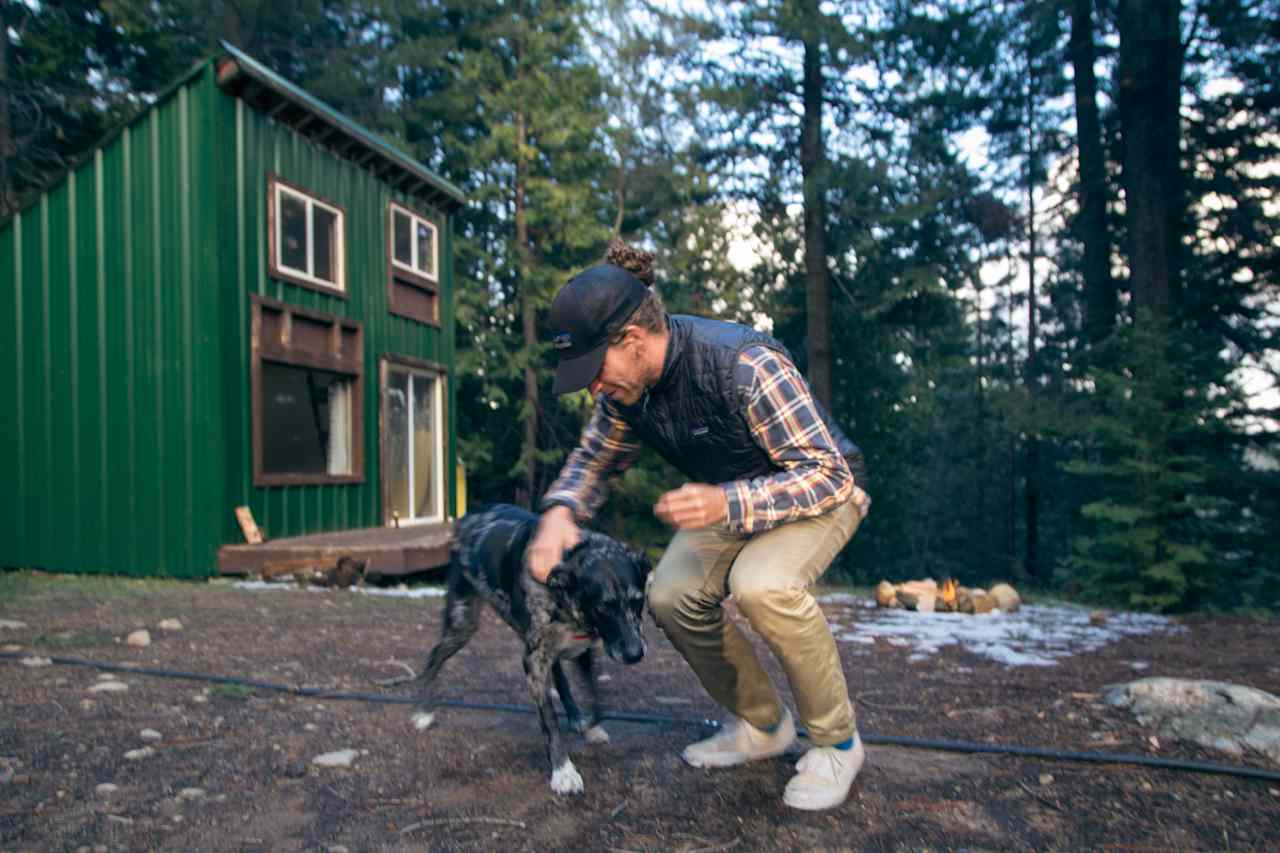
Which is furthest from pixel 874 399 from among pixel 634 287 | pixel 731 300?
pixel 634 287

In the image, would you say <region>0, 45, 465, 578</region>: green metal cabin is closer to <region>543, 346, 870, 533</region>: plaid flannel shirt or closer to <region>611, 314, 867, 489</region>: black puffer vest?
<region>611, 314, 867, 489</region>: black puffer vest

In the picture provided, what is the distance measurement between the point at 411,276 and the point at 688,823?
1249cm

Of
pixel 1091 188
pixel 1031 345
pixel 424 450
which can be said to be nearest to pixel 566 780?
pixel 424 450

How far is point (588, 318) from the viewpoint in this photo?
2.83 m

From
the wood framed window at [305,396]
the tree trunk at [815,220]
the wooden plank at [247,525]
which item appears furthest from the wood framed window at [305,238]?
the tree trunk at [815,220]

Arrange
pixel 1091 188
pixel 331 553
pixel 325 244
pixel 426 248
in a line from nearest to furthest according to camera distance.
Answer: pixel 331 553 → pixel 325 244 → pixel 426 248 → pixel 1091 188

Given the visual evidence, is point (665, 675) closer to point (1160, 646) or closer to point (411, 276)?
point (1160, 646)

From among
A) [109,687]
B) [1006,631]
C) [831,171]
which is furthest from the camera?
[831,171]

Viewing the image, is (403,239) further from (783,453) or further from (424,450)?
(783,453)

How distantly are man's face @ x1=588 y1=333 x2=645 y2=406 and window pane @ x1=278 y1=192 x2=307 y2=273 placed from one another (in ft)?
31.0

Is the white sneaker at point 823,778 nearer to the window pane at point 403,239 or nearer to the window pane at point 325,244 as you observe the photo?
the window pane at point 325,244

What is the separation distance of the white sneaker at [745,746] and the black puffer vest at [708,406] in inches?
37.9

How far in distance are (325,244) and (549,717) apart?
33.9 feet

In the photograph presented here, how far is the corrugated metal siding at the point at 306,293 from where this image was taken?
410 inches
